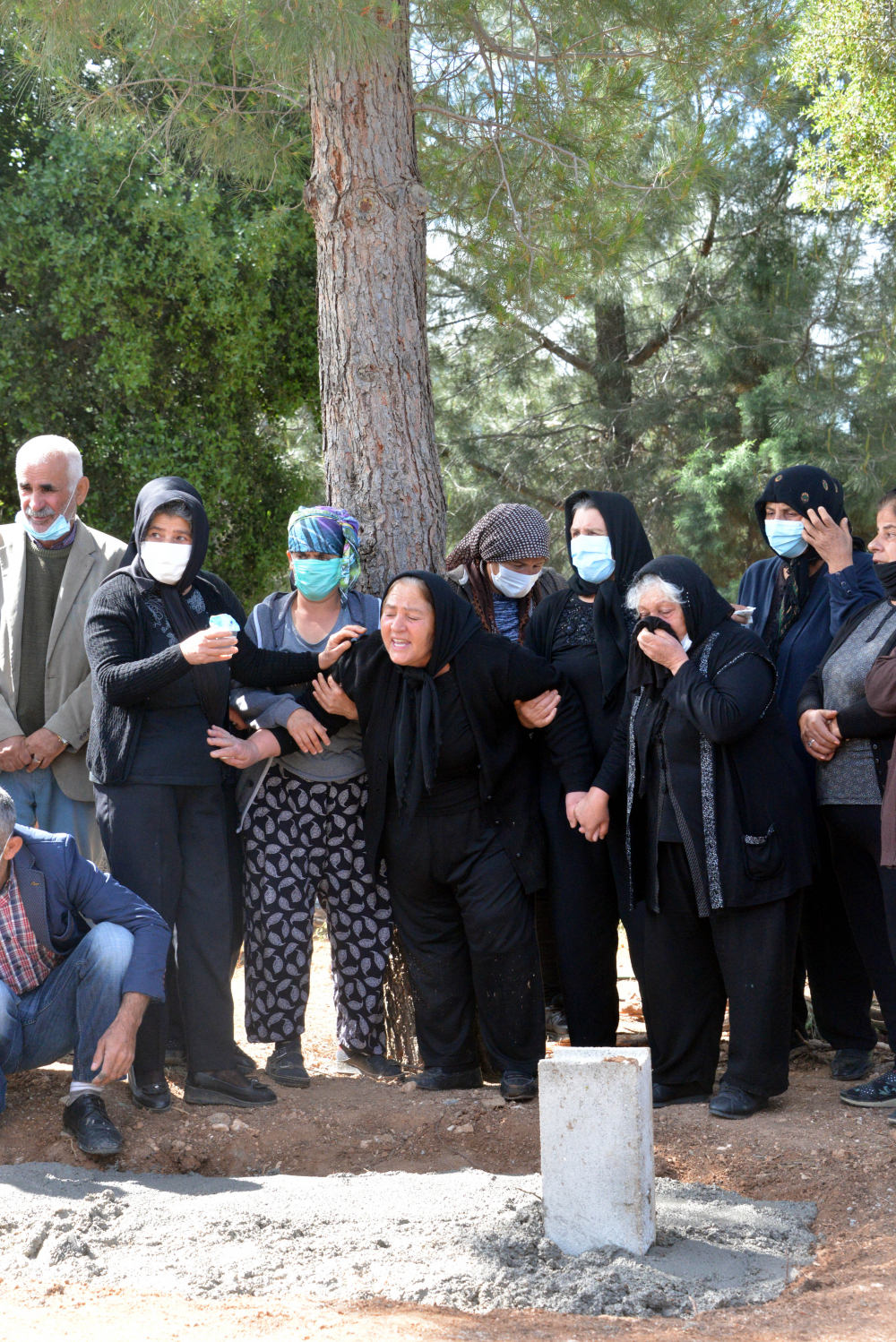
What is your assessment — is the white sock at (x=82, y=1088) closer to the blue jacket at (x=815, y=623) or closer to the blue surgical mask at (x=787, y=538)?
the blue jacket at (x=815, y=623)

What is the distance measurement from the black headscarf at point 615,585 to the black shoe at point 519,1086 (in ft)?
4.41

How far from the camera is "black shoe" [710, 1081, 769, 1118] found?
3980mm

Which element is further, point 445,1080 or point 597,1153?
point 445,1080

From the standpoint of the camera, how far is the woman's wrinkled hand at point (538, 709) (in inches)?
171

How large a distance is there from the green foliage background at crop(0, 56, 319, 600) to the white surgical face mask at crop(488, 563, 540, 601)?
12.8ft

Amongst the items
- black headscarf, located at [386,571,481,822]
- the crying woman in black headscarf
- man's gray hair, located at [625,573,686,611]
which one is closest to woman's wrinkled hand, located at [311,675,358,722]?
black headscarf, located at [386,571,481,822]

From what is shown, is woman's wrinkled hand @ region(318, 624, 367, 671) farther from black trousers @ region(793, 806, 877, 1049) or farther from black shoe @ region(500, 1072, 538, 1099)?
black trousers @ region(793, 806, 877, 1049)

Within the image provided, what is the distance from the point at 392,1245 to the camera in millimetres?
3082

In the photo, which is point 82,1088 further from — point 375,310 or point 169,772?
point 375,310

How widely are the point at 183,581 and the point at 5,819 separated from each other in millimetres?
991

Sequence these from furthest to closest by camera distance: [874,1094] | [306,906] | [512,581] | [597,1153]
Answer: [512,581]
[306,906]
[874,1094]
[597,1153]

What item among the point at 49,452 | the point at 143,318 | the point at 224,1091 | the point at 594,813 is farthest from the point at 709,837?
the point at 143,318

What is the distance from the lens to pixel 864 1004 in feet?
14.6

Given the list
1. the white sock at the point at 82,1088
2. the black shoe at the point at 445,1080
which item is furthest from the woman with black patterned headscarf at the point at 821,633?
the white sock at the point at 82,1088
